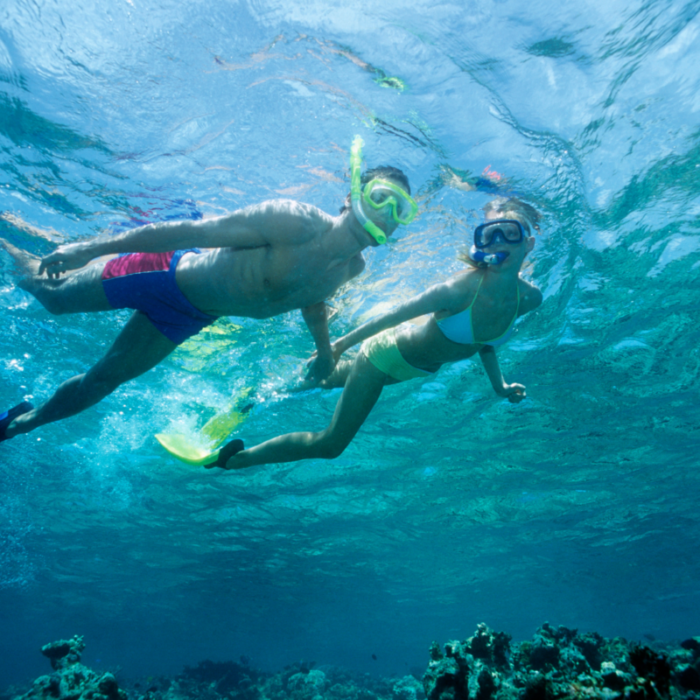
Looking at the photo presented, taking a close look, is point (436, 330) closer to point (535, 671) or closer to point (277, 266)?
point (277, 266)

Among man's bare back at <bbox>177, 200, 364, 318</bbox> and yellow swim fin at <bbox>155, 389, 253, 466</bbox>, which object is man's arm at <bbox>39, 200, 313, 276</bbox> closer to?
man's bare back at <bbox>177, 200, 364, 318</bbox>

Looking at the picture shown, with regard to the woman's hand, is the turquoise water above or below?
above

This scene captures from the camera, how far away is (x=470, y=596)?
152 feet

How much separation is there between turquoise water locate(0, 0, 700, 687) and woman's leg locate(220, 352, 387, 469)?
146 inches

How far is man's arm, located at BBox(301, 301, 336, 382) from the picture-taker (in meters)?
5.10

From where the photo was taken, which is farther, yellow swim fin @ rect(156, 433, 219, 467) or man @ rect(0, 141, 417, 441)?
yellow swim fin @ rect(156, 433, 219, 467)

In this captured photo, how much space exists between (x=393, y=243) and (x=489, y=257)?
12.6 ft

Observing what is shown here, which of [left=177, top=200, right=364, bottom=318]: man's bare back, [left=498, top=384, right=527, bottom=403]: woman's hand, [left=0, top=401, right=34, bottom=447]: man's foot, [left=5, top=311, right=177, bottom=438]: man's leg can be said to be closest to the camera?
[left=177, top=200, right=364, bottom=318]: man's bare back

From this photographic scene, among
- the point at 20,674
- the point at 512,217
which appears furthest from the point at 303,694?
→ the point at 20,674

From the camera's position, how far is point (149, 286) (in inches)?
175

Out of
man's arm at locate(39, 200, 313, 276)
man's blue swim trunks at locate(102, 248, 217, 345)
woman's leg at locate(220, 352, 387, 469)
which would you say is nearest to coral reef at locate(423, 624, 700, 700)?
woman's leg at locate(220, 352, 387, 469)

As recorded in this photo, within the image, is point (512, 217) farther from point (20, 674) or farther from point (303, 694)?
point (20, 674)

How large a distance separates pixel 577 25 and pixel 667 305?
24.6ft

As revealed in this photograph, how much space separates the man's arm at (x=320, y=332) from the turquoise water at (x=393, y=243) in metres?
2.94
